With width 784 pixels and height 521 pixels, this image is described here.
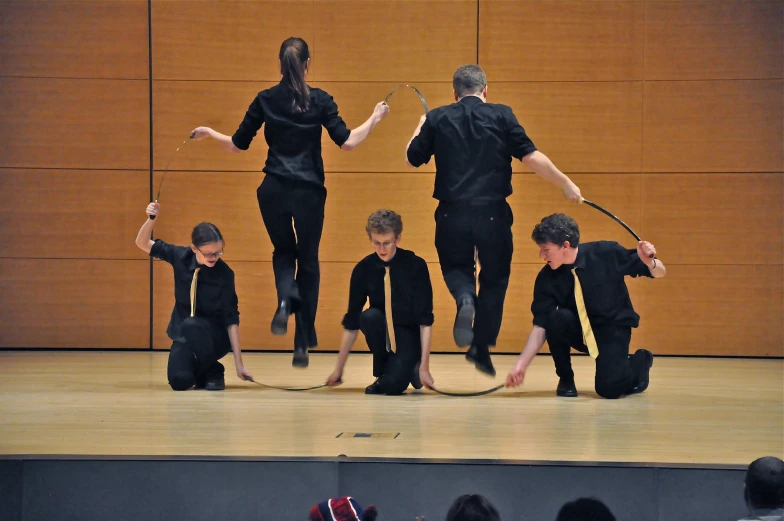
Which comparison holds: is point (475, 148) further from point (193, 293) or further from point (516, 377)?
point (193, 293)

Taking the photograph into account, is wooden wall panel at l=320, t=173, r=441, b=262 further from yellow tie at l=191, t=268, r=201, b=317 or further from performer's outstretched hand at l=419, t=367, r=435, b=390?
performer's outstretched hand at l=419, t=367, r=435, b=390

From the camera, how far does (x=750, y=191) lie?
621cm

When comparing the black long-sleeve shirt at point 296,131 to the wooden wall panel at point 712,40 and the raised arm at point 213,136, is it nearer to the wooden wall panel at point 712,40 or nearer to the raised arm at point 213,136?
the raised arm at point 213,136

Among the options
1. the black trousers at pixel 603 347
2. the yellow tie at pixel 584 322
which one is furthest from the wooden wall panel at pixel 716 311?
the yellow tie at pixel 584 322

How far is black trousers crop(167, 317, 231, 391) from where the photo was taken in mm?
4559

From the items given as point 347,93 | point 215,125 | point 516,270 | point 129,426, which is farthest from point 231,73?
point 129,426

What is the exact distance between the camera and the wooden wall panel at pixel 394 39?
6281mm

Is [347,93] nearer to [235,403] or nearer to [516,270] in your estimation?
[516,270]

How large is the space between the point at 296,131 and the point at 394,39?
80.5 inches

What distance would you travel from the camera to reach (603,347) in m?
4.41

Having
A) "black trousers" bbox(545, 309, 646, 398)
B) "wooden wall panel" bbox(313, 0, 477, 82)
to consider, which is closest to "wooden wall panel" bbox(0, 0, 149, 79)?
"wooden wall panel" bbox(313, 0, 477, 82)

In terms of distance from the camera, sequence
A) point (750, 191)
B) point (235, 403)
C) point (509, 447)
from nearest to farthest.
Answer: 1. point (509, 447)
2. point (235, 403)
3. point (750, 191)

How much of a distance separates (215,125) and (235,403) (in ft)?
8.78

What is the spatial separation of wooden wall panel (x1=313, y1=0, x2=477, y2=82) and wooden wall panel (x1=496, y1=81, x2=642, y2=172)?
1.19 ft
